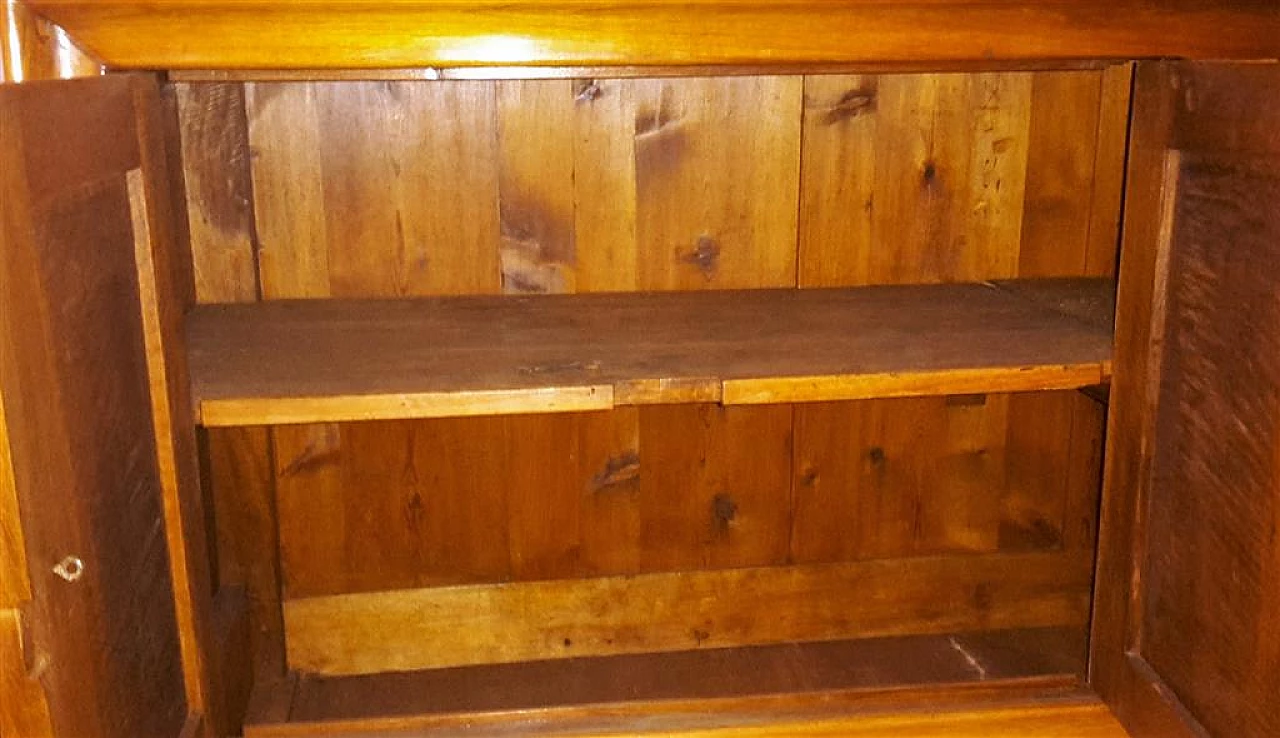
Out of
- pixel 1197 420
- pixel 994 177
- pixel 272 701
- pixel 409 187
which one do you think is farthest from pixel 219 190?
pixel 1197 420

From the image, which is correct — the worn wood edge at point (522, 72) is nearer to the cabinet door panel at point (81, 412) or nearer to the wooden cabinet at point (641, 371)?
the wooden cabinet at point (641, 371)

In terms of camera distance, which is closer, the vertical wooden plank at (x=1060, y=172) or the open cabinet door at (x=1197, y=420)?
the open cabinet door at (x=1197, y=420)

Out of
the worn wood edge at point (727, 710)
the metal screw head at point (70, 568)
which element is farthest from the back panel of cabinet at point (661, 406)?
the metal screw head at point (70, 568)

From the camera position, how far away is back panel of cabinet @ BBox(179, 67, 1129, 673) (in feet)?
4.32

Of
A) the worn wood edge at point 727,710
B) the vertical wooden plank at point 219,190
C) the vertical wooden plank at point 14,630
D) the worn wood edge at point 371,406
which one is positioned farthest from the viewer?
the vertical wooden plank at point 219,190

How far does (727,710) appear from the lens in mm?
1301

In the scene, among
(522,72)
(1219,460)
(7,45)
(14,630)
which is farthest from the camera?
(522,72)

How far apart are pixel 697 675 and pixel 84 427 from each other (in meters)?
0.93

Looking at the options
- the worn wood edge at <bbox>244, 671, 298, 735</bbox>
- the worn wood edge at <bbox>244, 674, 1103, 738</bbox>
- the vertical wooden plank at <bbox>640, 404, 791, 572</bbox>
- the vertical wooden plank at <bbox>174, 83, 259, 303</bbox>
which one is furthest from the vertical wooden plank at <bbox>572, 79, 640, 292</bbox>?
the worn wood edge at <bbox>244, 671, 298, 735</bbox>

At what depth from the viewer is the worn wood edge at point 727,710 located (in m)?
1.10

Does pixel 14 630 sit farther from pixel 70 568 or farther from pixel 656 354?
pixel 656 354

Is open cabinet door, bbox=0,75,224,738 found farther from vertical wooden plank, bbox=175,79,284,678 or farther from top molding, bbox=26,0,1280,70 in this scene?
vertical wooden plank, bbox=175,79,284,678

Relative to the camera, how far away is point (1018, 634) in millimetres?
1580

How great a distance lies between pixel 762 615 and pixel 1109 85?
2.50ft
